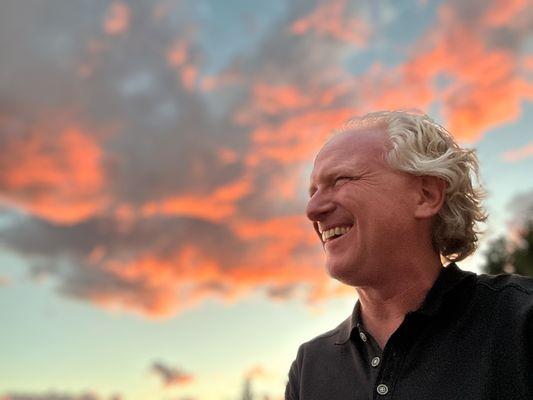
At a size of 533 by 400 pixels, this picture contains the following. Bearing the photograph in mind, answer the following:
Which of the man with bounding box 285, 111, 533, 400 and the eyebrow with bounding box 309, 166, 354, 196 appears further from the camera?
the eyebrow with bounding box 309, 166, 354, 196

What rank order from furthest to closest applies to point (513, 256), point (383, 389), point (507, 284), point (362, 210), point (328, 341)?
point (513, 256), point (328, 341), point (362, 210), point (507, 284), point (383, 389)

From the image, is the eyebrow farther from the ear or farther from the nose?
the ear

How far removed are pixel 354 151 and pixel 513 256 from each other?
28564 mm

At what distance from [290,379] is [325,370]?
0.38 m

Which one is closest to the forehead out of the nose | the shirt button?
the nose

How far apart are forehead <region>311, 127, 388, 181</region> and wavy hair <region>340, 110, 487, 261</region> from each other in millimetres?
50

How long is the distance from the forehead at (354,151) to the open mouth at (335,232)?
0.93 ft

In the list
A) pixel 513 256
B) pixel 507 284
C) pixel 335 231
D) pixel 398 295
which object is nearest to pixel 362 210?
pixel 335 231

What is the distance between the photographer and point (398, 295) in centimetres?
286

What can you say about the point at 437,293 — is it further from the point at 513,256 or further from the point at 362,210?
the point at 513,256

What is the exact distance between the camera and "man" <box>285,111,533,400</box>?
8.30 ft

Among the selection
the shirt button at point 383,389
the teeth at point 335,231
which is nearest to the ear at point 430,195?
the teeth at point 335,231

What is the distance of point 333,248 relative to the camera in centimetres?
288

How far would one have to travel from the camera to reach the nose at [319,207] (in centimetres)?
292
